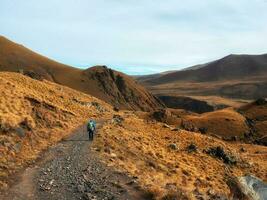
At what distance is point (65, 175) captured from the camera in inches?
897

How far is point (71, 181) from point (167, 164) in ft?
43.3

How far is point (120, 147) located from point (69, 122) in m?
11.8

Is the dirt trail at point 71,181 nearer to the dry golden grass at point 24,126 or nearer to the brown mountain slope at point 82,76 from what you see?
the dry golden grass at point 24,126

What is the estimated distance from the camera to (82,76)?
17112 cm

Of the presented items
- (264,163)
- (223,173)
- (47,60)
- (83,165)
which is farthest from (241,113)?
(47,60)

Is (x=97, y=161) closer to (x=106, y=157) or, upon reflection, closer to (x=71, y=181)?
(x=106, y=157)

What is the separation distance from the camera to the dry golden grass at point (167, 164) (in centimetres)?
2545

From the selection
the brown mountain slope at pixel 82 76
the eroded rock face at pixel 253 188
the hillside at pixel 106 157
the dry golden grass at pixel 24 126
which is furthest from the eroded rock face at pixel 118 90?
the eroded rock face at pixel 253 188

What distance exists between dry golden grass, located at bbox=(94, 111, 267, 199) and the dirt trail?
1.14 m

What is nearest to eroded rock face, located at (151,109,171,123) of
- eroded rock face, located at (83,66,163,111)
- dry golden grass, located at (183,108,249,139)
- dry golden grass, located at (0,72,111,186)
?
dry golden grass, located at (183,108,249,139)

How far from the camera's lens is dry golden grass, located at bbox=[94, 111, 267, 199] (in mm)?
25453

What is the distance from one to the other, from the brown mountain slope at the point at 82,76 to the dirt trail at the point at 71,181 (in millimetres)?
132301

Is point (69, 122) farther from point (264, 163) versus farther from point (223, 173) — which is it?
point (264, 163)

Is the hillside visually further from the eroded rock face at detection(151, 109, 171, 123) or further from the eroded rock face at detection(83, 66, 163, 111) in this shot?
the eroded rock face at detection(83, 66, 163, 111)
